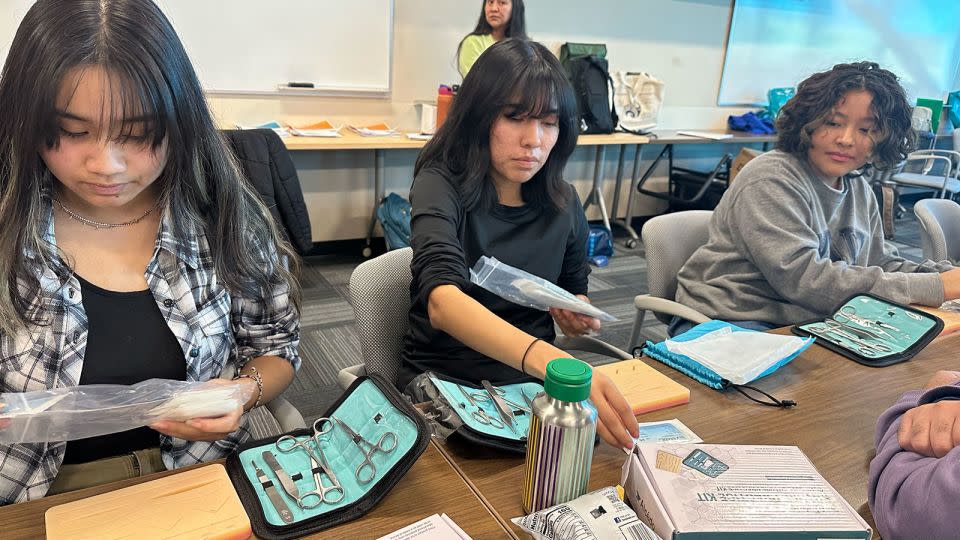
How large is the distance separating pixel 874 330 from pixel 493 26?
110 inches

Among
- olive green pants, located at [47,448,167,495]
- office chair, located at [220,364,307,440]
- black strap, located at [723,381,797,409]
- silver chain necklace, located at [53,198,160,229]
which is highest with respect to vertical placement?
silver chain necklace, located at [53,198,160,229]

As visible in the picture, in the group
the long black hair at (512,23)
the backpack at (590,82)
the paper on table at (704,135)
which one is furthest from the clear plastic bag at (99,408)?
the paper on table at (704,135)

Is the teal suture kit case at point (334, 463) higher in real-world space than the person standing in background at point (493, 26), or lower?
lower

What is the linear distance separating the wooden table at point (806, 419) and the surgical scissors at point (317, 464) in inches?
6.7

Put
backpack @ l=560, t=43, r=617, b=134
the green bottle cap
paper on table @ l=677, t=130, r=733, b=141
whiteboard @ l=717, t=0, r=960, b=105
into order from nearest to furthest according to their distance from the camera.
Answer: the green bottle cap → backpack @ l=560, t=43, r=617, b=134 → paper on table @ l=677, t=130, r=733, b=141 → whiteboard @ l=717, t=0, r=960, b=105

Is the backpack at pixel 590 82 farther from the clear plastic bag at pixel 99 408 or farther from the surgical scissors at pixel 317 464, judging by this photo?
the clear plastic bag at pixel 99 408

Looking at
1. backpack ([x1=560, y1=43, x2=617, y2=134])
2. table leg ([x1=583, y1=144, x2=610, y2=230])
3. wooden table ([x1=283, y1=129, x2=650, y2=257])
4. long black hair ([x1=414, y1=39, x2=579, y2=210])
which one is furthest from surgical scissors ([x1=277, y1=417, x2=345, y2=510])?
table leg ([x1=583, y1=144, x2=610, y2=230])

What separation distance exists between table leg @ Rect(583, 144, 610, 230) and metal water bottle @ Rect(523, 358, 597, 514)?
3.79 m

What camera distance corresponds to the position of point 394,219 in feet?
12.1

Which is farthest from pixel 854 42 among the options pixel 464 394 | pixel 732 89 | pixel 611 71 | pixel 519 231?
pixel 464 394

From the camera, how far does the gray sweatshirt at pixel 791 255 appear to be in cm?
154

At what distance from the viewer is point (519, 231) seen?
142 centimetres

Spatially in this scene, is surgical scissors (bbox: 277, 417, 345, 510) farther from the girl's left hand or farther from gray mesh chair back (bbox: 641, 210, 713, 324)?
gray mesh chair back (bbox: 641, 210, 713, 324)

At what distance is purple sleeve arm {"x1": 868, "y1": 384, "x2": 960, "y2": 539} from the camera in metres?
0.70
